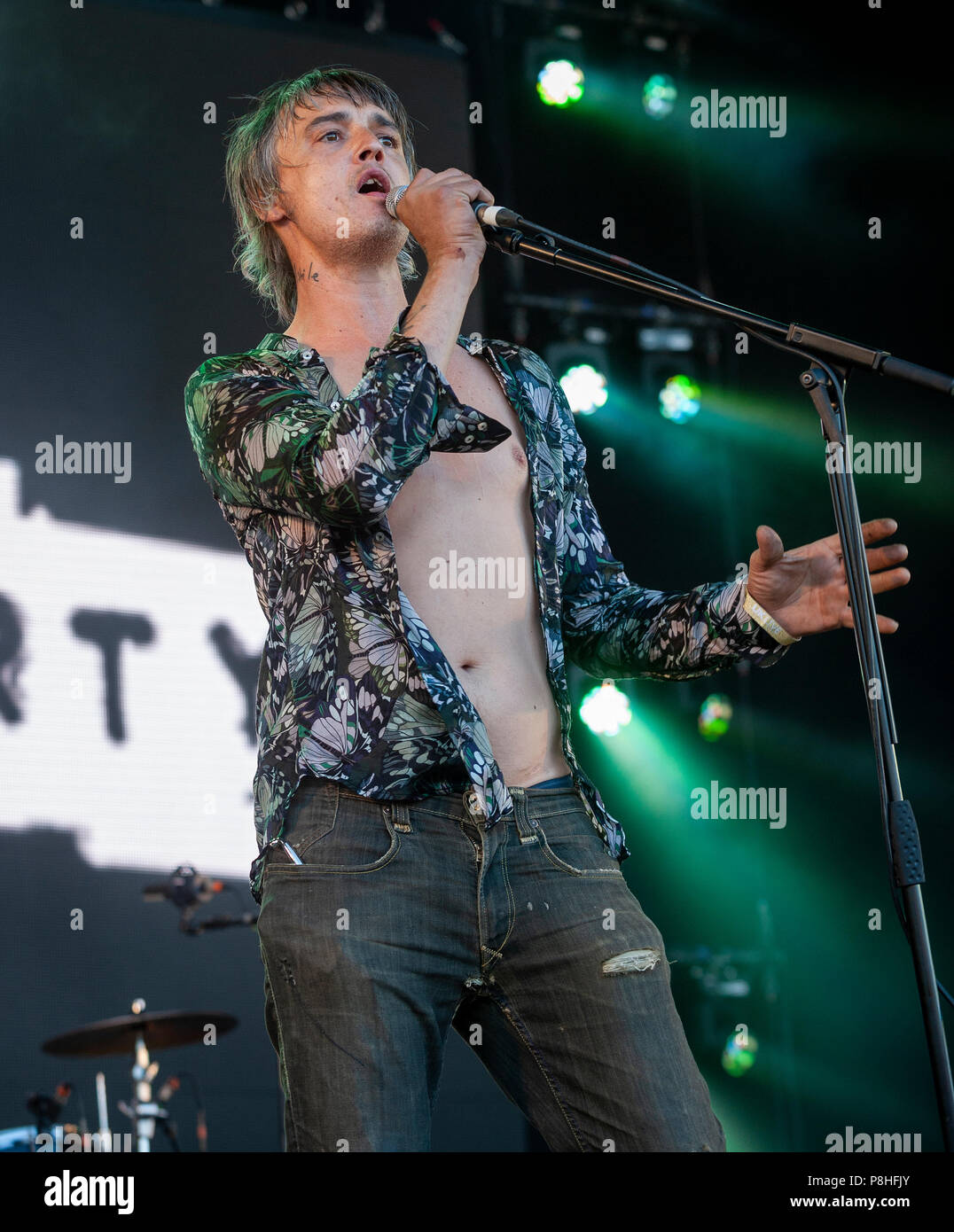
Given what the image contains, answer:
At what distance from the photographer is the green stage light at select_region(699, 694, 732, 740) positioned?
4.49 m

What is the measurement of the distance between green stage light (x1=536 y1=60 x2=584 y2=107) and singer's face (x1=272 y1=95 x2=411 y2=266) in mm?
2555

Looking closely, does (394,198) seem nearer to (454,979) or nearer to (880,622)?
(880,622)

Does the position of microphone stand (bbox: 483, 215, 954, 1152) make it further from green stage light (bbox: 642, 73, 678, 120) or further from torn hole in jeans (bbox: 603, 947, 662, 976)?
green stage light (bbox: 642, 73, 678, 120)

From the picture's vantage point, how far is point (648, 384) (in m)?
4.55

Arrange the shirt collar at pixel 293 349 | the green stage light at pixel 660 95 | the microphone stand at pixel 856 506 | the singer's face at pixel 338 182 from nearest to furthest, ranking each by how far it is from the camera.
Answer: the microphone stand at pixel 856 506, the shirt collar at pixel 293 349, the singer's face at pixel 338 182, the green stage light at pixel 660 95

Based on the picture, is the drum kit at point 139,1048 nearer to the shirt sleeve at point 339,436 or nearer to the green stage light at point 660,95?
the shirt sleeve at point 339,436

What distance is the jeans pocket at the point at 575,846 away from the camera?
1.64 m

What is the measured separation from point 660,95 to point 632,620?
125 inches

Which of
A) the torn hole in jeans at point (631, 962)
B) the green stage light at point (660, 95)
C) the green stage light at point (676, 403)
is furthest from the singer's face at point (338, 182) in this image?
the green stage light at point (660, 95)

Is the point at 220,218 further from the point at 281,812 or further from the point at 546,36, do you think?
the point at 281,812

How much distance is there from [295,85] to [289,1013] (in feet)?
4.76

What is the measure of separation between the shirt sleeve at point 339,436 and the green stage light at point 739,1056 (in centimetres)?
320

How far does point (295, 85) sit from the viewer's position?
7.11 feet

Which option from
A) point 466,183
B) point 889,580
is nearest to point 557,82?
point 466,183
